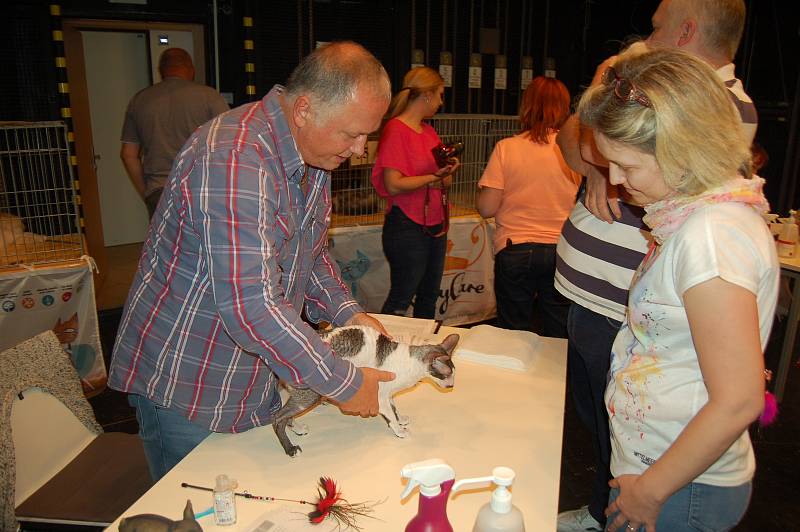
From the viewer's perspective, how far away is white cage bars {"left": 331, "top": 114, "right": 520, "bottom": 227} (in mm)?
4070

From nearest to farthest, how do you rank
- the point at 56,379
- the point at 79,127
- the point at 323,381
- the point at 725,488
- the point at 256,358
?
1. the point at 725,488
2. the point at 323,381
3. the point at 256,358
4. the point at 56,379
5. the point at 79,127

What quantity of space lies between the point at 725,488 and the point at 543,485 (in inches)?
14.0

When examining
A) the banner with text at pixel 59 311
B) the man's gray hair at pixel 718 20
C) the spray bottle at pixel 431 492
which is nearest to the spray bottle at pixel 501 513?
the spray bottle at pixel 431 492

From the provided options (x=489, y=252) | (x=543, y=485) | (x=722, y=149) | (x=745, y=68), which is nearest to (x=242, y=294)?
(x=543, y=485)

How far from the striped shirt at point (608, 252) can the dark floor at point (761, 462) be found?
3.77ft

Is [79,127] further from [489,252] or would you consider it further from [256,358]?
[256,358]

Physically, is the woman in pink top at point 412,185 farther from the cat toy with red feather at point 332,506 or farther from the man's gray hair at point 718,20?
the cat toy with red feather at point 332,506

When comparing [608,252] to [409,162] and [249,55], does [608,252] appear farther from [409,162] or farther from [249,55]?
[249,55]

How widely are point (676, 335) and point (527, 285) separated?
6.51 feet

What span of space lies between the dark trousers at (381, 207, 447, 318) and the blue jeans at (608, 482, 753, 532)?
91.8 inches

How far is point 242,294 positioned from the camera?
1214 mm

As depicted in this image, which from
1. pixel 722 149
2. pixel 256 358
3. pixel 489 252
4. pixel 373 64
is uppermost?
pixel 373 64

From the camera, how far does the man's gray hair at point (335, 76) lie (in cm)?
132

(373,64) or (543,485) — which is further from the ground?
(373,64)
